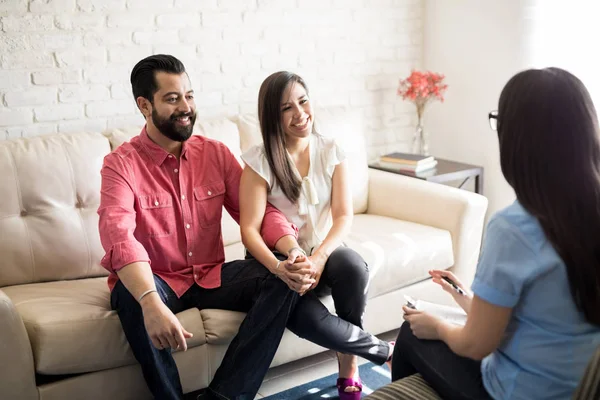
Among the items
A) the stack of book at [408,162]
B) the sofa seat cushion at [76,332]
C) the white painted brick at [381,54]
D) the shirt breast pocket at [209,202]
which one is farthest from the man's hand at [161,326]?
the white painted brick at [381,54]

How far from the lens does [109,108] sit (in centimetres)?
309

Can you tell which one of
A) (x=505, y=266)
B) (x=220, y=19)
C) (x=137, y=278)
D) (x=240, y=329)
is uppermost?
(x=220, y=19)

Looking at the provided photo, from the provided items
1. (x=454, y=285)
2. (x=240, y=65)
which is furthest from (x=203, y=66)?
(x=454, y=285)

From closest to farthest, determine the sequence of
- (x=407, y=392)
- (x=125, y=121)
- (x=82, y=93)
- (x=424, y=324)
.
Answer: (x=407, y=392) < (x=424, y=324) < (x=82, y=93) < (x=125, y=121)

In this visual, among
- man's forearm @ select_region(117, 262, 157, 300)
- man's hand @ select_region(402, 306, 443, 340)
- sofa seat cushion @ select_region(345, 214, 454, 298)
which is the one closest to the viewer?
man's hand @ select_region(402, 306, 443, 340)

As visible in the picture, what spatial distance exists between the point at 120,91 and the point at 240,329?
4.19ft

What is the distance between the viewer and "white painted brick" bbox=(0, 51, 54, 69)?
2.83 meters

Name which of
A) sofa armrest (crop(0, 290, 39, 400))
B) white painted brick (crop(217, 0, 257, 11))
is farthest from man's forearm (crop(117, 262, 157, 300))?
white painted brick (crop(217, 0, 257, 11))

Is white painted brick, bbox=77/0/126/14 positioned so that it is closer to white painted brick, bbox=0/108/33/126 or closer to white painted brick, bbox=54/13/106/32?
white painted brick, bbox=54/13/106/32

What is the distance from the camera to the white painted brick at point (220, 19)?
3270 mm

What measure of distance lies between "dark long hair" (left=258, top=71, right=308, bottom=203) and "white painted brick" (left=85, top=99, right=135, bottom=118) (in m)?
0.80

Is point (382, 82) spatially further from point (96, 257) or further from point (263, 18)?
point (96, 257)

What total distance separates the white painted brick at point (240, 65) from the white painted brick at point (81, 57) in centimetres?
56

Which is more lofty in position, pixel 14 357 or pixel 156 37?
pixel 156 37
